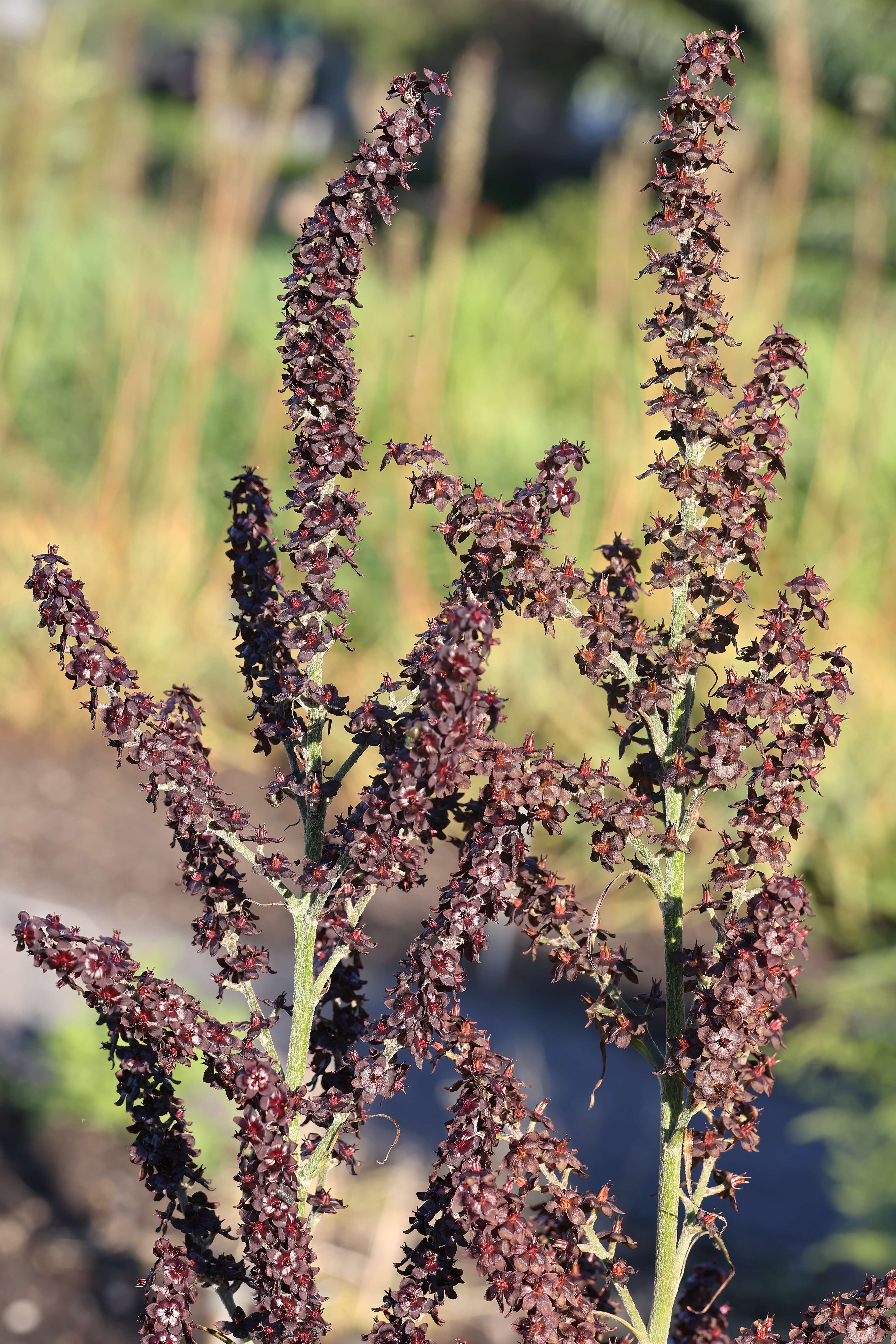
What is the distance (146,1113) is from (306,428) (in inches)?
31.5

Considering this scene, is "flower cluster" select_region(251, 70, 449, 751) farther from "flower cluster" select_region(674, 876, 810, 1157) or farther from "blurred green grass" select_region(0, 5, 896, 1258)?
"blurred green grass" select_region(0, 5, 896, 1258)

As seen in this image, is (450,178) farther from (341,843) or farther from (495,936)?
(341,843)

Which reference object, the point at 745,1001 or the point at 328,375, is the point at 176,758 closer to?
the point at 328,375

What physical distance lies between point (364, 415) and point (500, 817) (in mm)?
6447

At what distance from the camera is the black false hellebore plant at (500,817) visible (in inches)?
51.9

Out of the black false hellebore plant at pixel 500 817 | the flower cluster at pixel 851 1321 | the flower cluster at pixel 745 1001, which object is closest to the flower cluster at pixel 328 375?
the black false hellebore plant at pixel 500 817

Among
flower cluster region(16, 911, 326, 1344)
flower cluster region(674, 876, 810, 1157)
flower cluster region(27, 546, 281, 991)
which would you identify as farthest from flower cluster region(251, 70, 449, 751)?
flower cluster region(674, 876, 810, 1157)

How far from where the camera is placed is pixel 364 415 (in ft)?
24.7

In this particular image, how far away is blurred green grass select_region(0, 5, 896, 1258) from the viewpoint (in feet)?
19.2

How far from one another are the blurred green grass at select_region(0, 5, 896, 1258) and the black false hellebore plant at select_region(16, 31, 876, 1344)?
320cm

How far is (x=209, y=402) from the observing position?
24.4 feet

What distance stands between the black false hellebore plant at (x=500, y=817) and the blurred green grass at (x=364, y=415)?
126 inches

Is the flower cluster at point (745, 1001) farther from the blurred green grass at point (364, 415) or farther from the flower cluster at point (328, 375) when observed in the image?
the blurred green grass at point (364, 415)

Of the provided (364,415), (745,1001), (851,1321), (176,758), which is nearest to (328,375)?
(176,758)
